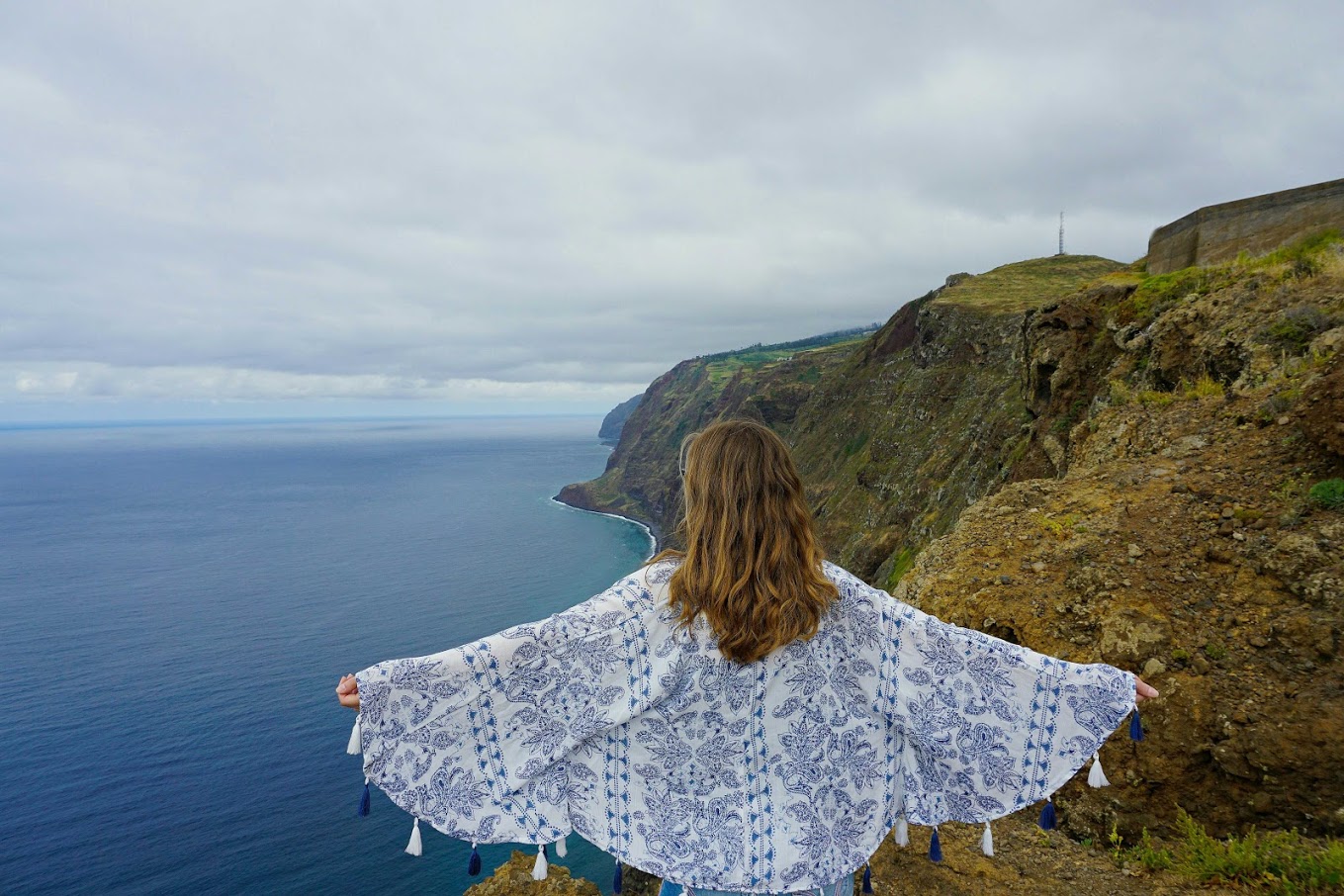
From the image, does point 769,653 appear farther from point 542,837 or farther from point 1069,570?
point 1069,570

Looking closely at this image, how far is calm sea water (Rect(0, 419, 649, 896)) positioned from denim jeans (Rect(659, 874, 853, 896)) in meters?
23.2

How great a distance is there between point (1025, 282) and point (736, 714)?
40.7 metres

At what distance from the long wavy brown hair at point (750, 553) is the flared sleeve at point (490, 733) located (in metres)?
0.41

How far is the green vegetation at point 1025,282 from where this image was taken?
32812 mm

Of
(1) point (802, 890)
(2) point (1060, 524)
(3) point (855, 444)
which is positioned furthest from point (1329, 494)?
(3) point (855, 444)

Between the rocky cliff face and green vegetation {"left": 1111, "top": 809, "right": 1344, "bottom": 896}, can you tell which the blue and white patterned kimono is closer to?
green vegetation {"left": 1111, "top": 809, "right": 1344, "bottom": 896}

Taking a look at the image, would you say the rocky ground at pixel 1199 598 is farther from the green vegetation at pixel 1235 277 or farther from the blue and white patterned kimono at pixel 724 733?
the blue and white patterned kimono at pixel 724 733

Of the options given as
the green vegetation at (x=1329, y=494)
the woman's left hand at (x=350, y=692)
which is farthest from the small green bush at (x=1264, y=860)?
the woman's left hand at (x=350, y=692)

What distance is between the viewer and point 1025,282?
3656 centimetres

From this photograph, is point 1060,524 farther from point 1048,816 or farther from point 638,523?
point 638,523

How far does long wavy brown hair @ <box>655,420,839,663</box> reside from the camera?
98.0 inches

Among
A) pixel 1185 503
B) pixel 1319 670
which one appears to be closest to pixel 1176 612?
pixel 1319 670

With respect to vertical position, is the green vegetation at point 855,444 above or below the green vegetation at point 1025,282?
below

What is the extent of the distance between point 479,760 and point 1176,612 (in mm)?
5723
